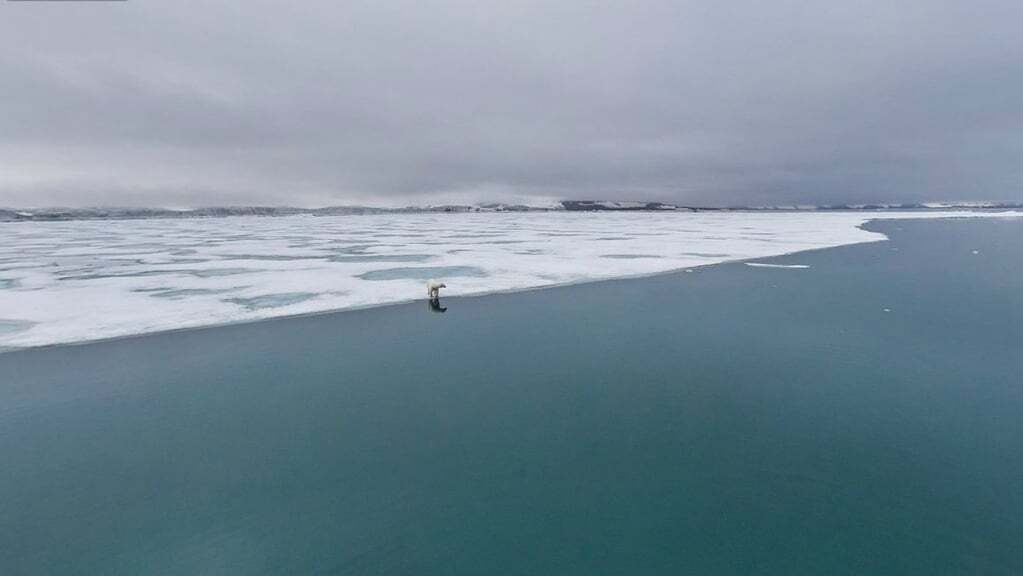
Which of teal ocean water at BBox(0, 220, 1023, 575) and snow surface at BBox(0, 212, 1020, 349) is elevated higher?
snow surface at BBox(0, 212, 1020, 349)

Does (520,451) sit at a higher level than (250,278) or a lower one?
lower

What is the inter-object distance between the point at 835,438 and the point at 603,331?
379cm

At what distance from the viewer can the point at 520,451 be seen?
4.16 meters

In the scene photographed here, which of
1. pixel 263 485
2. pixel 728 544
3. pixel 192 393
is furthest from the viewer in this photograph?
pixel 192 393

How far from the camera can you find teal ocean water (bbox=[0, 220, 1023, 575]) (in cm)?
304

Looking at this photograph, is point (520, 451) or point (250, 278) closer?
point (520, 451)

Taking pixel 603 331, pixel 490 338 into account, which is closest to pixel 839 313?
pixel 603 331

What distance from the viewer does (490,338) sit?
746 cm

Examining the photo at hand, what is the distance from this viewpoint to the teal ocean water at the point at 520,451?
3.04m

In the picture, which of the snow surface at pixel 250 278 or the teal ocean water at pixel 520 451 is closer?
the teal ocean water at pixel 520 451

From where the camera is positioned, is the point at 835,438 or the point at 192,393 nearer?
the point at 835,438

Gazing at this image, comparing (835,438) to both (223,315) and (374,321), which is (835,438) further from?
(223,315)

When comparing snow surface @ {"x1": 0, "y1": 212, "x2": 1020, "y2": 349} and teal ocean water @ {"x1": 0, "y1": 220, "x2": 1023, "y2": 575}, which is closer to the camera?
teal ocean water @ {"x1": 0, "y1": 220, "x2": 1023, "y2": 575}

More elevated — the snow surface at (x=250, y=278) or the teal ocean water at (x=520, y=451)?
the snow surface at (x=250, y=278)
